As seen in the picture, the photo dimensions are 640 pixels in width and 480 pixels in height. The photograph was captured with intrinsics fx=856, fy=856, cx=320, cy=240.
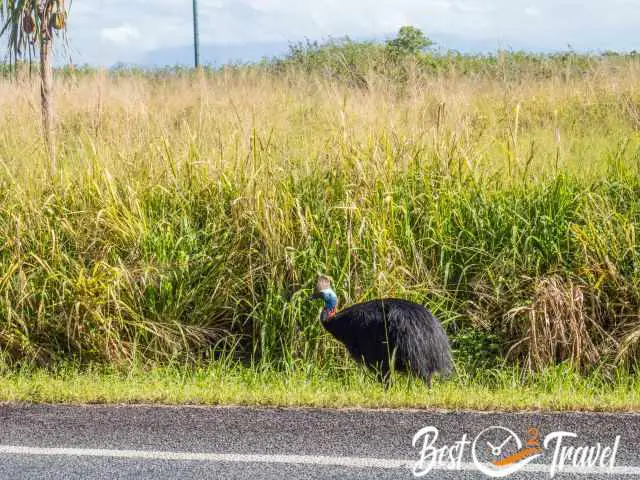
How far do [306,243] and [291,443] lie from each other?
2482 millimetres

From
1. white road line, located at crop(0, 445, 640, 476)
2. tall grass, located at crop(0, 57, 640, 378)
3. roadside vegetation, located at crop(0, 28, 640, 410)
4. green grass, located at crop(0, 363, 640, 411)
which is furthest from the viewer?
tall grass, located at crop(0, 57, 640, 378)

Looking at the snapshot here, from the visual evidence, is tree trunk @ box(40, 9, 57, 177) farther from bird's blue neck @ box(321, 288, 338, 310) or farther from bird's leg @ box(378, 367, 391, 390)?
bird's leg @ box(378, 367, 391, 390)

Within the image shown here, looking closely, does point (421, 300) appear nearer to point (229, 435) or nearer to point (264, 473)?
point (229, 435)

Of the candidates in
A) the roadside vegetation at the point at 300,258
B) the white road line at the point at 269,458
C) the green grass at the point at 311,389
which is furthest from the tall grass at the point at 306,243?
the white road line at the point at 269,458

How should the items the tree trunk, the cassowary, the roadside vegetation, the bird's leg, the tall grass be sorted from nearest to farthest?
the cassowary
the bird's leg
the roadside vegetation
the tall grass
the tree trunk

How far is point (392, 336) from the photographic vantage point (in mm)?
5824

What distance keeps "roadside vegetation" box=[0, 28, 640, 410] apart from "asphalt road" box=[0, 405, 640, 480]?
1.78 feet

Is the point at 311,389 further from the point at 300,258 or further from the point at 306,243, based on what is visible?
the point at 306,243

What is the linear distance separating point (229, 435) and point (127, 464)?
2.17ft

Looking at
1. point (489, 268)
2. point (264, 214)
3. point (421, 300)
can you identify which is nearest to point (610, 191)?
point (489, 268)

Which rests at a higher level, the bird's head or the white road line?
the bird's head

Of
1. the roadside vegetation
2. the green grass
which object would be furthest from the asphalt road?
the roadside vegetation

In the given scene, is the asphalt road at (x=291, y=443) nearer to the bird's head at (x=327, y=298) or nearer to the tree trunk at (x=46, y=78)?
the bird's head at (x=327, y=298)

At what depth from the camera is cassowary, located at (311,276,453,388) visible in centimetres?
582
